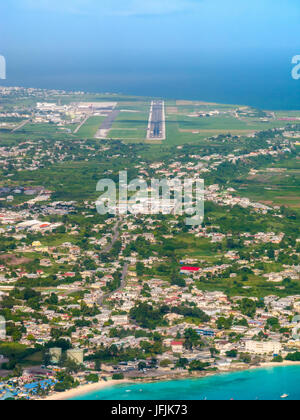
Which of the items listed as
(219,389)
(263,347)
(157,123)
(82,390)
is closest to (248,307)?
(263,347)

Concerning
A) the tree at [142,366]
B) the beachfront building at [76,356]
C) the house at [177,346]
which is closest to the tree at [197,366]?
the house at [177,346]

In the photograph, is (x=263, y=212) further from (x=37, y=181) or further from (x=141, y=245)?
(x=37, y=181)

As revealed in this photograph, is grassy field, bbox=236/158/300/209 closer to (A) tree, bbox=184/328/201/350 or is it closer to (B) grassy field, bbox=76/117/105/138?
(B) grassy field, bbox=76/117/105/138

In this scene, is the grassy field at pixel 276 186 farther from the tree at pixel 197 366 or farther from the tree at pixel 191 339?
the tree at pixel 197 366

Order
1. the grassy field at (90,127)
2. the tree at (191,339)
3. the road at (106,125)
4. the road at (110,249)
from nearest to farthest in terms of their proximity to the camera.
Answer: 1. the tree at (191,339)
2. the road at (110,249)
3. the road at (106,125)
4. the grassy field at (90,127)

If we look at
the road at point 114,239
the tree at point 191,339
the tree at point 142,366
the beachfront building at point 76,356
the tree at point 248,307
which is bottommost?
the tree at point 142,366
